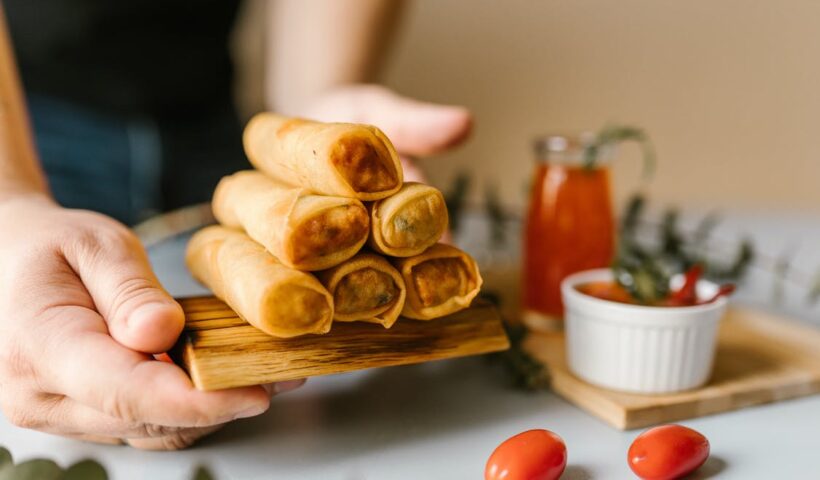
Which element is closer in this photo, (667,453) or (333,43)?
(667,453)

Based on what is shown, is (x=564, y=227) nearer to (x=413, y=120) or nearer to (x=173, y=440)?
(x=413, y=120)

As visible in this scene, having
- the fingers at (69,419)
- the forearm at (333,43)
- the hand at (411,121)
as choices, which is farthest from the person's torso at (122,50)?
the fingers at (69,419)

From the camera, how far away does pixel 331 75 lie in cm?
149

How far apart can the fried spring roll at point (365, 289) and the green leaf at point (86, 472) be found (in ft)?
0.74

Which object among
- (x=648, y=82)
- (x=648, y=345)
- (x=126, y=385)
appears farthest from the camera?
(x=648, y=82)

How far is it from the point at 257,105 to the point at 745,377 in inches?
79.4

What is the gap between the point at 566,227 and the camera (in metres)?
1.07

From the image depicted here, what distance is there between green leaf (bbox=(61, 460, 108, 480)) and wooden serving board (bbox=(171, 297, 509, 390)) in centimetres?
10

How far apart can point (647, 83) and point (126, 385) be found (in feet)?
8.21

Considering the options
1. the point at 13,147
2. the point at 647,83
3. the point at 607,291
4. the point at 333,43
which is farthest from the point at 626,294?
the point at 647,83

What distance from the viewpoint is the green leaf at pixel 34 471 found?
580 mm

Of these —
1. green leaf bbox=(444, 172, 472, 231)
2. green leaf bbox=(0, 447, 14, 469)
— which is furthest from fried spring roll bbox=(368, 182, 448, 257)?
green leaf bbox=(444, 172, 472, 231)

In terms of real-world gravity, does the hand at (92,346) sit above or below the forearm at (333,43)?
below

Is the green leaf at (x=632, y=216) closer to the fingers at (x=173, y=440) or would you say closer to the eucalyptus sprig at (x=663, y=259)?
the eucalyptus sprig at (x=663, y=259)
